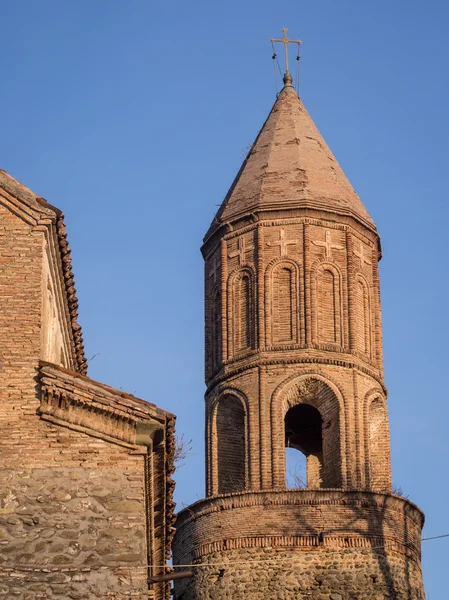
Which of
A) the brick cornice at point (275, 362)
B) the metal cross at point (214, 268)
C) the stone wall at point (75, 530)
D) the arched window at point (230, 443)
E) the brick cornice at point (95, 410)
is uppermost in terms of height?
the metal cross at point (214, 268)

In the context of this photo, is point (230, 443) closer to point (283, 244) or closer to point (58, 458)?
point (283, 244)

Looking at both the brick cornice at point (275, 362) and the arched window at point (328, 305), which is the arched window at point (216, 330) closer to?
the brick cornice at point (275, 362)

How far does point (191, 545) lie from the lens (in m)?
33.7

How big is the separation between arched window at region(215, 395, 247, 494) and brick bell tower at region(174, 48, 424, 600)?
1.2 inches

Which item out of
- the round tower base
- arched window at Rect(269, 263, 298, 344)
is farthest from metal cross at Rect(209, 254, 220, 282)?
the round tower base

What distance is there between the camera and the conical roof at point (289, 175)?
1426 inches

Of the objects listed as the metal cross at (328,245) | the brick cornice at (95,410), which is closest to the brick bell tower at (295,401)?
the metal cross at (328,245)

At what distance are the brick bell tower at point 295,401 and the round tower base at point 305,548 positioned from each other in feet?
0.09

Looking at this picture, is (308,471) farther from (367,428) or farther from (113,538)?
(113,538)

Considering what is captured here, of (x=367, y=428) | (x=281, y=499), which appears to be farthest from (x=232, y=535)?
(x=367, y=428)

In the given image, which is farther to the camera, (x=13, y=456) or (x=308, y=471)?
(x=308, y=471)

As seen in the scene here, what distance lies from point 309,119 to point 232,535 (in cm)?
1172

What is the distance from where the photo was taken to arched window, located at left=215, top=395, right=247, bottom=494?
113 ft

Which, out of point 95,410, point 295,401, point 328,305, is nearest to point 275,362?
point 295,401
